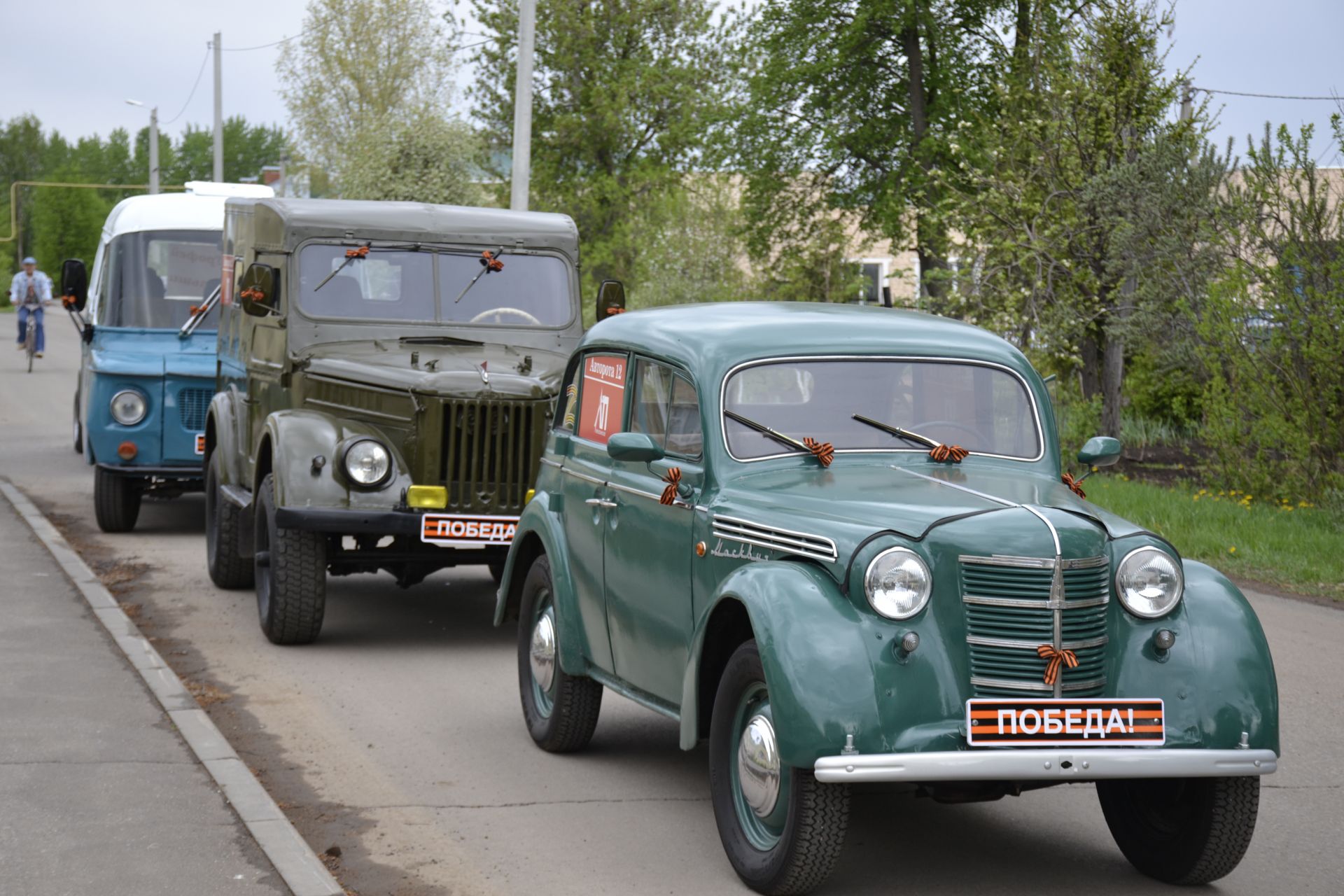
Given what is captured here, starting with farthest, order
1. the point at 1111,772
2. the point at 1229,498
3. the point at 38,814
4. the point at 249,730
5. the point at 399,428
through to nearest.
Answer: the point at 1229,498 < the point at 399,428 < the point at 249,730 < the point at 38,814 < the point at 1111,772

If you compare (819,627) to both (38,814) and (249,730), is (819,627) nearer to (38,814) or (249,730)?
(38,814)

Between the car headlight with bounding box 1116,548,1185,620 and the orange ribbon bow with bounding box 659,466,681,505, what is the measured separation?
164 centimetres

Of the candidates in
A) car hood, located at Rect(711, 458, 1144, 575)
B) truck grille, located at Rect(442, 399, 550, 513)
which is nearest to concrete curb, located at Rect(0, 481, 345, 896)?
car hood, located at Rect(711, 458, 1144, 575)

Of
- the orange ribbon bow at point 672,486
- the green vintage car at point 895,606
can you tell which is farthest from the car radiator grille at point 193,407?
the orange ribbon bow at point 672,486

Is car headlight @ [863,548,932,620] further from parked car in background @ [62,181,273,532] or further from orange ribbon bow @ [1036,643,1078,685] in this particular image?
parked car in background @ [62,181,273,532]

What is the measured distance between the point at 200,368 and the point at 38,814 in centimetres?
898

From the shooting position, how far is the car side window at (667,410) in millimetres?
6219

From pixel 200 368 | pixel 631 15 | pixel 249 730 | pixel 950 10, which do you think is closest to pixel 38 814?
pixel 249 730

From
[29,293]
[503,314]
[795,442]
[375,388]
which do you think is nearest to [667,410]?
[795,442]

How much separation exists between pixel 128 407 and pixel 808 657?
1046cm

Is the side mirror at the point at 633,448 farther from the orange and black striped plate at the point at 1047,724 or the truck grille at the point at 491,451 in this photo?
the truck grille at the point at 491,451

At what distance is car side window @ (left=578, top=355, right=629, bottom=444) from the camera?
6.98 meters

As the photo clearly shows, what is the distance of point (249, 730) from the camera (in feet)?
24.8

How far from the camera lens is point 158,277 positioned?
15.7m
